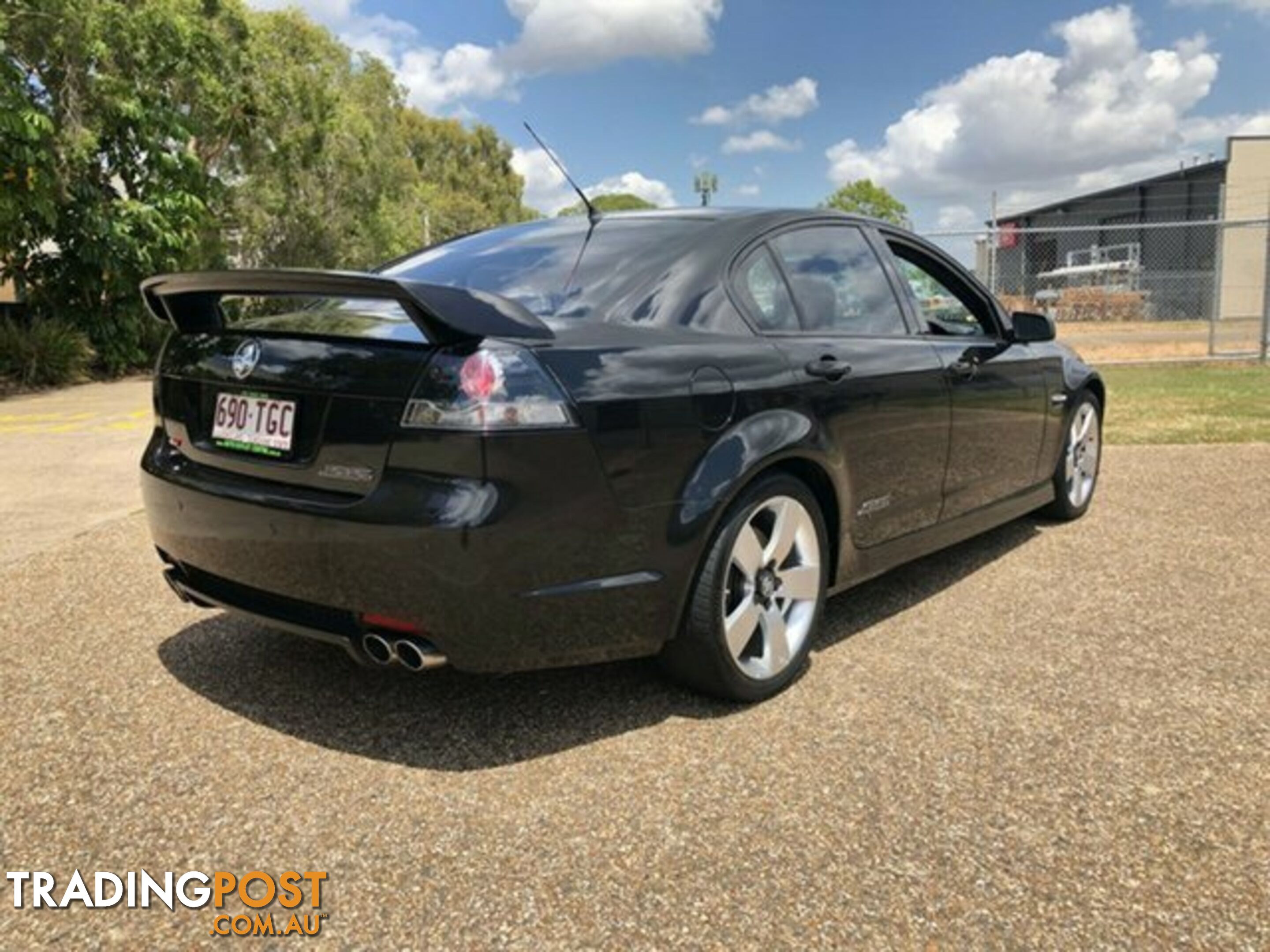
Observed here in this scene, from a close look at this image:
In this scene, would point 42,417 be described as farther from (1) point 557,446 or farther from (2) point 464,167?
(2) point 464,167

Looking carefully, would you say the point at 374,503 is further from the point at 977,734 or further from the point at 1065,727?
the point at 1065,727

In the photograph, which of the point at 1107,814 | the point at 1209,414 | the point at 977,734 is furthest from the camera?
the point at 1209,414

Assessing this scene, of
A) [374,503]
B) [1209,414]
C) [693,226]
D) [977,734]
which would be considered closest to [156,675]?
[374,503]

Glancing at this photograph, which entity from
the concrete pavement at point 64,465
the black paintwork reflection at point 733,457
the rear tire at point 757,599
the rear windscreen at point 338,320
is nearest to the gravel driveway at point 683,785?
the rear tire at point 757,599

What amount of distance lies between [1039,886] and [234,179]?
68.4ft

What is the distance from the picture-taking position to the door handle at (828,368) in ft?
10.4

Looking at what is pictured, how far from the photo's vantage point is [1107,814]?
2416mm

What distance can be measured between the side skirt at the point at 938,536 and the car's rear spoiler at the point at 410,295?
4.94 feet

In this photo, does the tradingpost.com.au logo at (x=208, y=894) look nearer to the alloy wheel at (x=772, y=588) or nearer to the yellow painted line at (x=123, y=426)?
the alloy wheel at (x=772, y=588)

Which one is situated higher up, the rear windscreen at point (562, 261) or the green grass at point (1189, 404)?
Result: the rear windscreen at point (562, 261)

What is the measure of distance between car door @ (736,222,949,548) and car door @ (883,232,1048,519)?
125mm

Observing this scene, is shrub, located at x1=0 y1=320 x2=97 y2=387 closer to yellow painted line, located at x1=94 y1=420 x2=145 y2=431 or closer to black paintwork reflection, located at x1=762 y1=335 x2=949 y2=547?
yellow painted line, located at x1=94 y1=420 x2=145 y2=431

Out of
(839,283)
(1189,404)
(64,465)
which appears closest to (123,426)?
(64,465)

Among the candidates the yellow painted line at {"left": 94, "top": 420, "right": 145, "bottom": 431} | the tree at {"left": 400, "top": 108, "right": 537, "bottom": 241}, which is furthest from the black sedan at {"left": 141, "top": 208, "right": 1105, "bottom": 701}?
the tree at {"left": 400, "top": 108, "right": 537, "bottom": 241}
